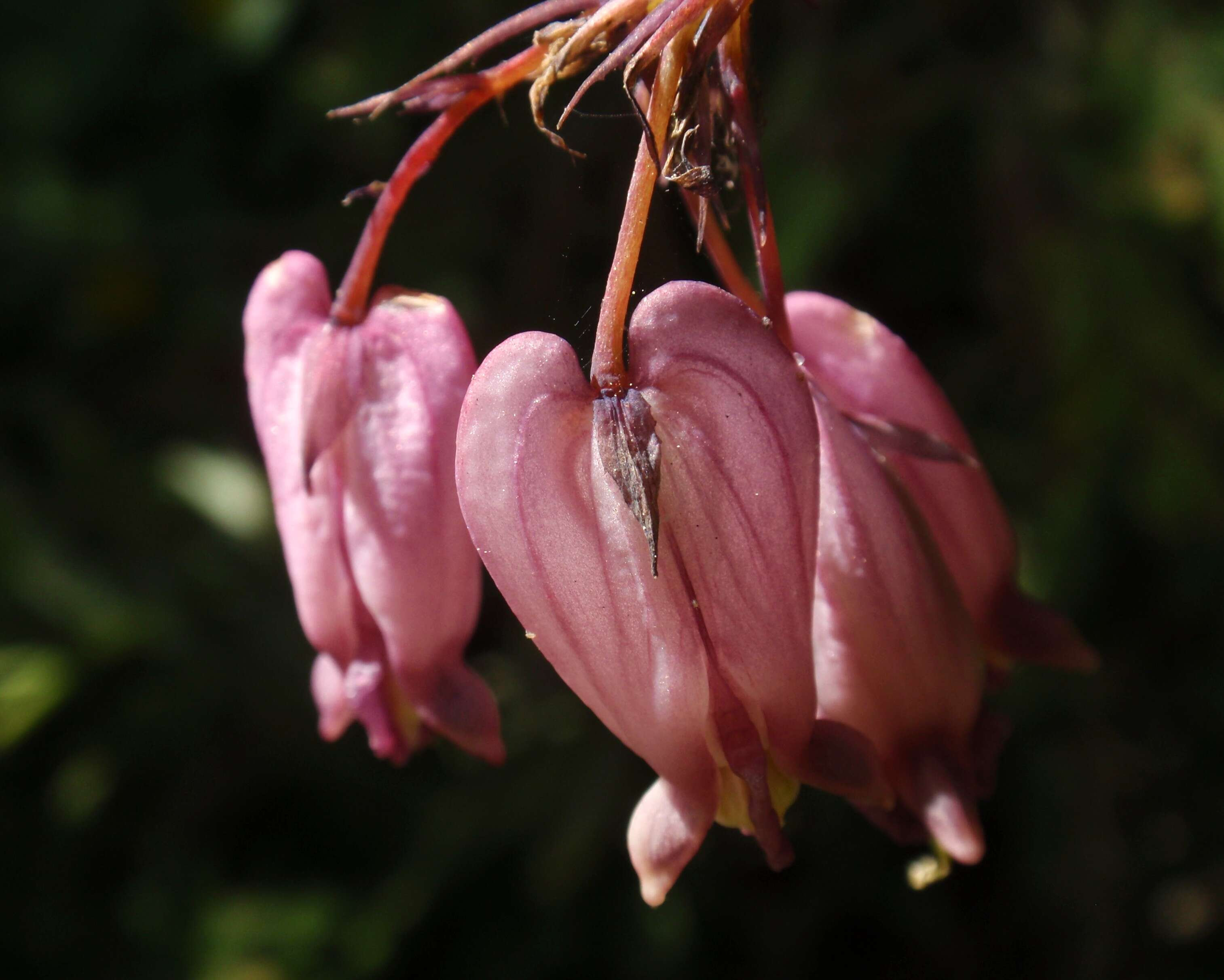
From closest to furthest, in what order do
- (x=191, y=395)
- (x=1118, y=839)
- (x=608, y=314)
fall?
(x=608, y=314) → (x=1118, y=839) → (x=191, y=395)

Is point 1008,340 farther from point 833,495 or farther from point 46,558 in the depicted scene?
point 46,558

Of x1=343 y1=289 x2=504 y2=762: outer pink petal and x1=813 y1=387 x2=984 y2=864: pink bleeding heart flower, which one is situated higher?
x1=343 y1=289 x2=504 y2=762: outer pink petal

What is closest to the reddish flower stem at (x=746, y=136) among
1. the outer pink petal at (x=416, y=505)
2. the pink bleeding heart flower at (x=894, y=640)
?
the pink bleeding heart flower at (x=894, y=640)

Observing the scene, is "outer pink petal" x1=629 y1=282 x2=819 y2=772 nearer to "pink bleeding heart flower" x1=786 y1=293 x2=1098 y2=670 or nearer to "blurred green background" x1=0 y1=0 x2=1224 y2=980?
"pink bleeding heart flower" x1=786 y1=293 x2=1098 y2=670

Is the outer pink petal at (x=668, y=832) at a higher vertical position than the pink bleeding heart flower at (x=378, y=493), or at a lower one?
lower

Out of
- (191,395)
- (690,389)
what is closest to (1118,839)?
(690,389)

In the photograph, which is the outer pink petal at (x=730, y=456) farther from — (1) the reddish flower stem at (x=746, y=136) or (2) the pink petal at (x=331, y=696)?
(2) the pink petal at (x=331, y=696)

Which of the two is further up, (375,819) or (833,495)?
(833,495)

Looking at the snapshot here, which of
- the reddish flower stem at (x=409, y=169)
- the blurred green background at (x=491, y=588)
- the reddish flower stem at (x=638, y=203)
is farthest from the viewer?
the blurred green background at (x=491, y=588)

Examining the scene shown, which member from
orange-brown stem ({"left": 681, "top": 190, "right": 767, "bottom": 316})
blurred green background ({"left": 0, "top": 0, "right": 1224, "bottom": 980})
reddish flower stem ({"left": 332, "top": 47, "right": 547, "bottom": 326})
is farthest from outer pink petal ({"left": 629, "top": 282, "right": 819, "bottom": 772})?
blurred green background ({"left": 0, "top": 0, "right": 1224, "bottom": 980})
